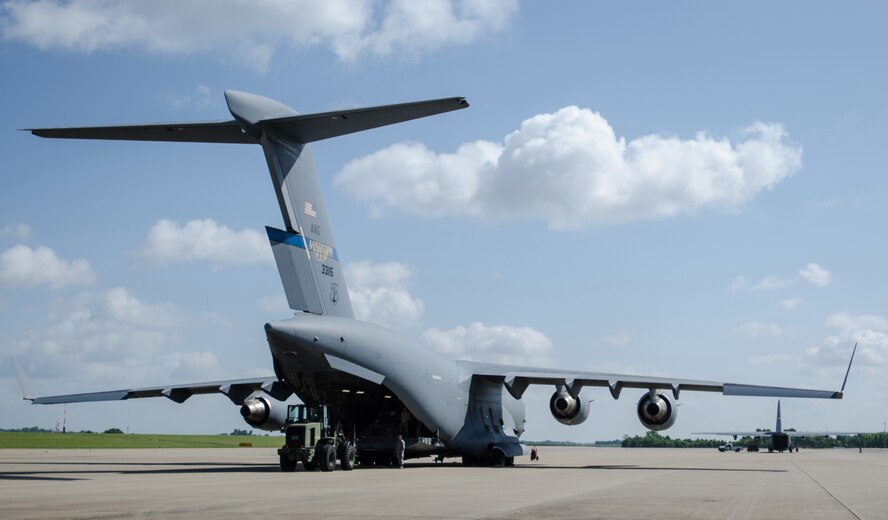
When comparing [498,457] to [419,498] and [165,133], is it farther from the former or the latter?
[419,498]

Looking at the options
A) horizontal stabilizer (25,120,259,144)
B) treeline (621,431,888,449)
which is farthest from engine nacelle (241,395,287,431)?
treeline (621,431,888,449)

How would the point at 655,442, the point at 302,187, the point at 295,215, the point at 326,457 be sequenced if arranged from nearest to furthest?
the point at 295,215
the point at 302,187
the point at 326,457
the point at 655,442

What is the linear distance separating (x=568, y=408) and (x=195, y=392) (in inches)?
484

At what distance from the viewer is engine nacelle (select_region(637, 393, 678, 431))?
28750mm

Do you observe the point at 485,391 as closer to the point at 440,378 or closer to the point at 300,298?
the point at 440,378

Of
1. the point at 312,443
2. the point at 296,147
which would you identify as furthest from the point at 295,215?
the point at 312,443

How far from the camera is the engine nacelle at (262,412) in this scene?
2820 centimetres

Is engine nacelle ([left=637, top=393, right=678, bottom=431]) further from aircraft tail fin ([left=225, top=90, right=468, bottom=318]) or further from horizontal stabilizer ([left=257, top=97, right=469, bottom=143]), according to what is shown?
horizontal stabilizer ([left=257, top=97, right=469, bottom=143])

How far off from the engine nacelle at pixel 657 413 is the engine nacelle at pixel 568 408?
1.88m

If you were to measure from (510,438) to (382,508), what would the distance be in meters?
20.9

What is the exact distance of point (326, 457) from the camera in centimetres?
2308

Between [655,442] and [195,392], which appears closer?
[195,392]

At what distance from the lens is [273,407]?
28.5 m

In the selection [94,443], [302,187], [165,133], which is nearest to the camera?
[165,133]
